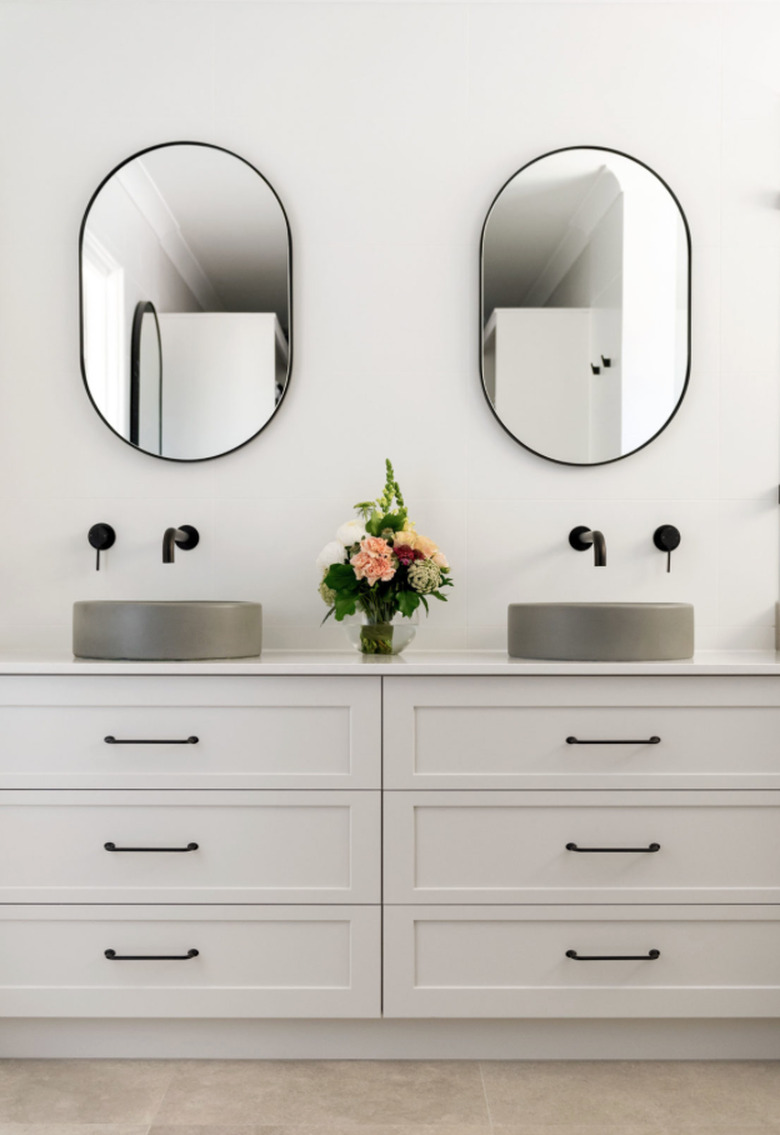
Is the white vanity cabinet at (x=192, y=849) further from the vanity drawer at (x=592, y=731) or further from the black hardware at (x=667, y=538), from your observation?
the black hardware at (x=667, y=538)

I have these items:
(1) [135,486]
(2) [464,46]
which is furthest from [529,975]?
(2) [464,46]

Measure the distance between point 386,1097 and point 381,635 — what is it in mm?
915

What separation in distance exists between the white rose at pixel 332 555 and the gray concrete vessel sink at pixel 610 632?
443mm

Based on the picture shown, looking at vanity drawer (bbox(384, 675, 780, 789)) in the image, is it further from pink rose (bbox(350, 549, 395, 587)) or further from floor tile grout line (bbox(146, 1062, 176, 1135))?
floor tile grout line (bbox(146, 1062, 176, 1135))

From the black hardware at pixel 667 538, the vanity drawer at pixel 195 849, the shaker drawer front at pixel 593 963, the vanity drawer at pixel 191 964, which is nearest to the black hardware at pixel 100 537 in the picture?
the vanity drawer at pixel 195 849

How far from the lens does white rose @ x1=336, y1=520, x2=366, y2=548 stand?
88.4 inches

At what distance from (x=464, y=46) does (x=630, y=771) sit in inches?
70.1

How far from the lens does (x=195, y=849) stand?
2.02 meters

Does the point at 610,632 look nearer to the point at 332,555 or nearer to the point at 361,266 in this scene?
the point at 332,555

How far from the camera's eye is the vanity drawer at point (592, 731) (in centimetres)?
204

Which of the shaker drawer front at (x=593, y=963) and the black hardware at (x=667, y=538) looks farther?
the black hardware at (x=667, y=538)

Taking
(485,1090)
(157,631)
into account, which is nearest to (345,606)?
(157,631)

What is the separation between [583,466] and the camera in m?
2.50

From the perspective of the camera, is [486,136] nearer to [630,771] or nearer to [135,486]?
[135,486]
